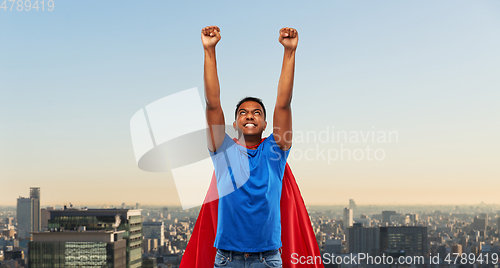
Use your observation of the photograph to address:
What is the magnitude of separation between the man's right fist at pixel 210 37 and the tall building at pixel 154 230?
28.3 meters

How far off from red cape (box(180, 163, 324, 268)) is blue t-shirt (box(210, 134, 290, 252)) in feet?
1.24

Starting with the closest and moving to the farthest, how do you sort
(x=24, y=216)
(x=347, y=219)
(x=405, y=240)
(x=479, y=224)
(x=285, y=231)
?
(x=285, y=231) < (x=479, y=224) < (x=405, y=240) < (x=347, y=219) < (x=24, y=216)

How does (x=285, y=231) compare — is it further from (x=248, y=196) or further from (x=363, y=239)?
(x=363, y=239)

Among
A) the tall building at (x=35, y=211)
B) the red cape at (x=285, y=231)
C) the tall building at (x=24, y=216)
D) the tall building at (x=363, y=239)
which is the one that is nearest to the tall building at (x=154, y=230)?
the tall building at (x=35, y=211)

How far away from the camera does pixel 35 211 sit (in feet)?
126

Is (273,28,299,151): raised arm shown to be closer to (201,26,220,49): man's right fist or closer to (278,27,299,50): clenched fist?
(278,27,299,50): clenched fist

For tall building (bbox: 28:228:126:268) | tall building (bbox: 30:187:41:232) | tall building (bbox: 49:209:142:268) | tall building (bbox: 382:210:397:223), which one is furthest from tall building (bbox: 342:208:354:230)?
tall building (bbox: 30:187:41:232)

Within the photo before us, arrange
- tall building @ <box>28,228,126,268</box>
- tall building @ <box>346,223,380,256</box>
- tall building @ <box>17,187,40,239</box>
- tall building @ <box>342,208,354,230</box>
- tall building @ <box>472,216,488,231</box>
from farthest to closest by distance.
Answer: tall building @ <box>17,187,40,239</box>, tall building @ <box>28,228,126,268</box>, tall building @ <box>342,208,354,230</box>, tall building @ <box>346,223,380,256</box>, tall building @ <box>472,216,488,231</box>

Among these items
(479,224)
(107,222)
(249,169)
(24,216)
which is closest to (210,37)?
(249,169)

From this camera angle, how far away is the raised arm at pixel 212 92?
207 centimetres

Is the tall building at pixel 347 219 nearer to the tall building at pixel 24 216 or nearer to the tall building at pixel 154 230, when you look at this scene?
the tall building at pixel 154 230

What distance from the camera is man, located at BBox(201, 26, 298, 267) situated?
2.01 m

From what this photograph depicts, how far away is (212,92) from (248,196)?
545mm

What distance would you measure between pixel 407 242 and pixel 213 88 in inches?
960
